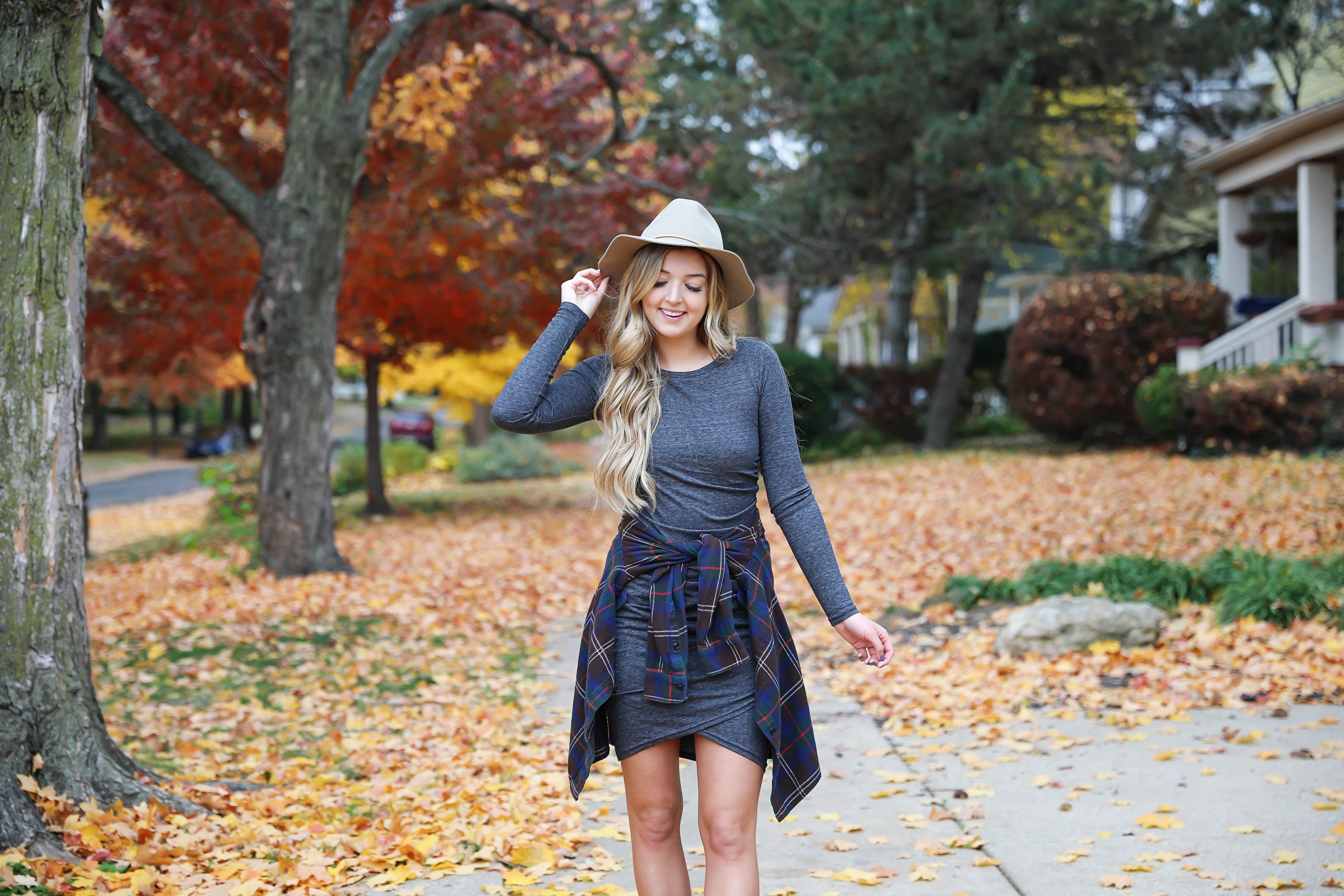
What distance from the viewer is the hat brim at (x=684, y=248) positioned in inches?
108

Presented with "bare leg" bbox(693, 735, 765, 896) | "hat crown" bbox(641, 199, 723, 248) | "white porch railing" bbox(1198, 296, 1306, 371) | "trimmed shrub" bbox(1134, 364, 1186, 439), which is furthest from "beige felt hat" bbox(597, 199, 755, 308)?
"white porch railing" bbox(1198, 296, 1306, 371)

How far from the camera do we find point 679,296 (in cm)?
276

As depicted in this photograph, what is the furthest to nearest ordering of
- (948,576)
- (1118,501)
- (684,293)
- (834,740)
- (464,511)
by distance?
(464,511)
(1118,501)
(948,576)
(834,740)
(684,293)

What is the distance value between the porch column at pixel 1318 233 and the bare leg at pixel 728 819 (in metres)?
13.0

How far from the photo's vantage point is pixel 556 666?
278 inches

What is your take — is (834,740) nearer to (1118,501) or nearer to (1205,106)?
(1118,501)

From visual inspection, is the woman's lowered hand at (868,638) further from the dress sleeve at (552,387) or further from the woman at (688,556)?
the dress sleeve at (552,387)

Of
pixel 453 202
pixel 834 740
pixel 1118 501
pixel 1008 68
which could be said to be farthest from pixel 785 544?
pixel 1008 68

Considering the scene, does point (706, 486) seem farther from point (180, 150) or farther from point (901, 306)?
point (901, 306)

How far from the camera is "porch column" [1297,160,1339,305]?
1330cm

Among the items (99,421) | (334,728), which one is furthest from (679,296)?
(99,421)

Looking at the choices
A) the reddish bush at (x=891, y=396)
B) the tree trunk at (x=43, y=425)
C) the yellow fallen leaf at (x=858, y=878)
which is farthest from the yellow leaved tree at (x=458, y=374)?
the yellow fallen leaf at (x=858, y=878)

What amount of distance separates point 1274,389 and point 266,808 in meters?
11.4

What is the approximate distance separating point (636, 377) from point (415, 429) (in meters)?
31.6
